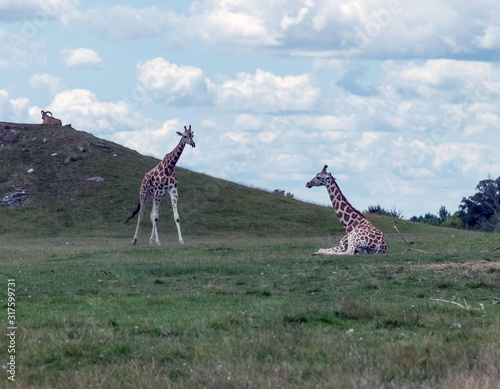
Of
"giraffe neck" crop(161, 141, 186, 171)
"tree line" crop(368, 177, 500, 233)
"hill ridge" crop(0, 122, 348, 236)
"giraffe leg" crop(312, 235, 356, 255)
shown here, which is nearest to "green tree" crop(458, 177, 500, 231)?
"tree line" crop(368, 177, 500, 233)

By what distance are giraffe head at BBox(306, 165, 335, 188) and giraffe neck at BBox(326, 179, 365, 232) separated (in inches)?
19.4

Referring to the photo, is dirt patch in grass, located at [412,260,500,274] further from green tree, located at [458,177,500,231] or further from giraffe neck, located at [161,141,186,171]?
green tree, located at [458,177,500,231]

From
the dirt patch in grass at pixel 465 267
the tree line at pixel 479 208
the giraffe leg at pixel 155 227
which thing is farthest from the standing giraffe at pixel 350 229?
the tree line at pixel 479 208

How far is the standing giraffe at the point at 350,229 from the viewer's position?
19047 millimetres

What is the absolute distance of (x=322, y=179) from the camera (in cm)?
2128

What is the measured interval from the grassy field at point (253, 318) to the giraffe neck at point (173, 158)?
621 centimetres

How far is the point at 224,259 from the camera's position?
60.3ft

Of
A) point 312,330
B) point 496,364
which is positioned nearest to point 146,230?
point 312,330

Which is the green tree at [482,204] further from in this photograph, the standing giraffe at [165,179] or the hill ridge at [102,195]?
the standing giraffe at [165,179]

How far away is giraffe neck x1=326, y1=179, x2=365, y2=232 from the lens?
20320mm

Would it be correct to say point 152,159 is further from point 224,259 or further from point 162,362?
point 162,362

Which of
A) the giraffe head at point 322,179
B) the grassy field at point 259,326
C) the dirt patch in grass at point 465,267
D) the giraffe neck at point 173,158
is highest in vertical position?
the giraffe neck at point 173,158

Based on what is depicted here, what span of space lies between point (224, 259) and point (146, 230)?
15.4 meters

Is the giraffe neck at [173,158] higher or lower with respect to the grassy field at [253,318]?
higher
